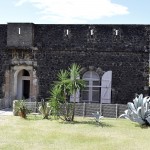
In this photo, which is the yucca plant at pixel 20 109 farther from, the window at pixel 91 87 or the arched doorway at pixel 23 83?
the arched doorway at pixel 23 83

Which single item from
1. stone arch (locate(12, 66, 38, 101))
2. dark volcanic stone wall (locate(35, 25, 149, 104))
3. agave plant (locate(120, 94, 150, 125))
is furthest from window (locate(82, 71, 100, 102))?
agave plant (locate(120, 94, 150, 125))

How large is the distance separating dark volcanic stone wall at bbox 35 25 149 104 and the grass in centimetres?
447

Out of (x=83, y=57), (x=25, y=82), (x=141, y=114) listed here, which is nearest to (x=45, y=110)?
(x=141, y=114)

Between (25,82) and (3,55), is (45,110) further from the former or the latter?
(25,82)

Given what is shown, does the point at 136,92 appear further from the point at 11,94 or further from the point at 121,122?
the point at 11,94

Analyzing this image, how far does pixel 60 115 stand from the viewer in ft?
56.5

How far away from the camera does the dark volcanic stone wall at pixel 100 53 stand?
68.6ft

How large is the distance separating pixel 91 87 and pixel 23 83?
15.0 ft

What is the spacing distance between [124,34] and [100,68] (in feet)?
7.64

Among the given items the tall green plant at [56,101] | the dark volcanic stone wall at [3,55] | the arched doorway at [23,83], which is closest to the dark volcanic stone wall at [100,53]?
the arched doorway at [23,83]

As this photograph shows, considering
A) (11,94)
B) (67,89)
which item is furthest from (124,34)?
(11,94)

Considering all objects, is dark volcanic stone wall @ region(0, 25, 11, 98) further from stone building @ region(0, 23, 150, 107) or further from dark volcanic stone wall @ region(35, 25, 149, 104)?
dark volcanic stone wall @ region(35, 25, 149, 104)

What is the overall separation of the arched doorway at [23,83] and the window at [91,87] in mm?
3733

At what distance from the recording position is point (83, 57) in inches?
843
